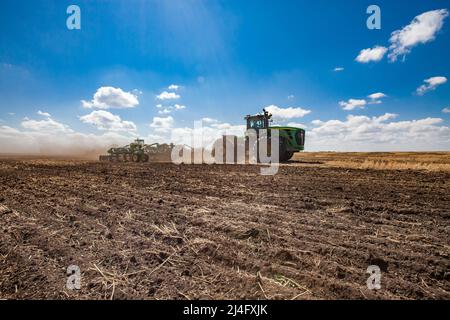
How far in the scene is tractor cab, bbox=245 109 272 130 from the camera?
56.0 ft

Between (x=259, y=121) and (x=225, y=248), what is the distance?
50.2 feet

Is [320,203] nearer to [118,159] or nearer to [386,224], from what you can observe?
[386,224]

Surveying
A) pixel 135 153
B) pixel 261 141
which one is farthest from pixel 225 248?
pixel 135 153

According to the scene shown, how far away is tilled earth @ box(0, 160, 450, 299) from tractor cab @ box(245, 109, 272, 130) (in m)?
12.4

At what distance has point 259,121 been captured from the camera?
17.5m

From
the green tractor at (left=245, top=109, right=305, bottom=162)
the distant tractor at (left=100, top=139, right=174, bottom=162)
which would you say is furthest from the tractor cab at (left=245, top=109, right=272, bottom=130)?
the distant tractor at (left=100, top=139, right=174, bottom=162)

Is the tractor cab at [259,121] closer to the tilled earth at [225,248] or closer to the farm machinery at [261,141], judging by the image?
the farm machinery at [261,141]

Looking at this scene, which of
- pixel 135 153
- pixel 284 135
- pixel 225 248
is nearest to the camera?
pixel 225 248

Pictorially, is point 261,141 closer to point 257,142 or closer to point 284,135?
point 257,142

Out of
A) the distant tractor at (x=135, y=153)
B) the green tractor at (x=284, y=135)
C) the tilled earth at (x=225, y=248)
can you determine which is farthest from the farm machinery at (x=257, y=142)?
the tilled earth at (x=225, y=248)

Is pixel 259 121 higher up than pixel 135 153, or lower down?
higher up

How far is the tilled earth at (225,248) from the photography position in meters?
2.09
